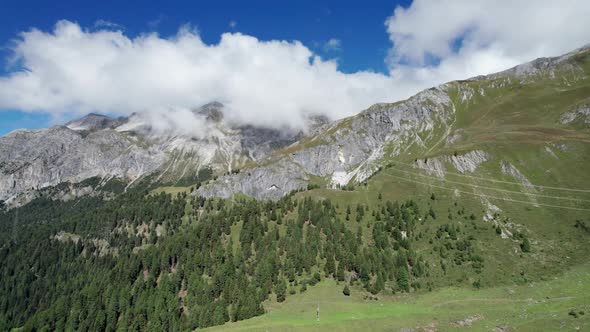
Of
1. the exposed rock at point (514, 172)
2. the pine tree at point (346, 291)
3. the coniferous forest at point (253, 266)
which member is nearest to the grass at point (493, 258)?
the pine tree at point (346, 291)

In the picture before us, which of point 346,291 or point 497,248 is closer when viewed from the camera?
point 346,291

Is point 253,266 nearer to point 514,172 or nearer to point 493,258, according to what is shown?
point 493,258

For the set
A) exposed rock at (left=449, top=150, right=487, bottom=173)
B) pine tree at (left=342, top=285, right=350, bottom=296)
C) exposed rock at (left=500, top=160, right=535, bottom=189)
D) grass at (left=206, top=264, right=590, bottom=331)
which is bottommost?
grass at (left=206, top=264, right=590, bottom=331)

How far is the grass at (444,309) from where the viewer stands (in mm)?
73812

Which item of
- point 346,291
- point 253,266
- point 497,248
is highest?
point 253,266

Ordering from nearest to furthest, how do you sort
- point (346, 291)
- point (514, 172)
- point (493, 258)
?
point (346, 291), point (493, 258), point (514, 172)

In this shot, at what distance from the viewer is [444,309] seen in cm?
8769

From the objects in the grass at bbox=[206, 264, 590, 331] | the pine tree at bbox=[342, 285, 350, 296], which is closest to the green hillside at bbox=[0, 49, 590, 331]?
the grass at bbox=[206, 264, 590, 331]

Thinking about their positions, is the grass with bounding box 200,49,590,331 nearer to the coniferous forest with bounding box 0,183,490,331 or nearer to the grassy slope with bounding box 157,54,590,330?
the grassy slope with bounding box 157,54,590,330

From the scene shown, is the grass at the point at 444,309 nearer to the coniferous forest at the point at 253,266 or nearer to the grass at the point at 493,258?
the grass at the point at 493,258

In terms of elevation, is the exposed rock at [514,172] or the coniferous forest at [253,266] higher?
the exposed rock at [514,172]

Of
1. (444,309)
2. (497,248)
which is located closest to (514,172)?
(497,248)

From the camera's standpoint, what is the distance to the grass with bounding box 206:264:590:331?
73812mm

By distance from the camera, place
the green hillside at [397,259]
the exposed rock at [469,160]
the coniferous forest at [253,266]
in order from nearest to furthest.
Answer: the green hillside at [397,259] < the coniferous forest at [253,266] < the exposed rock at [469,160]
